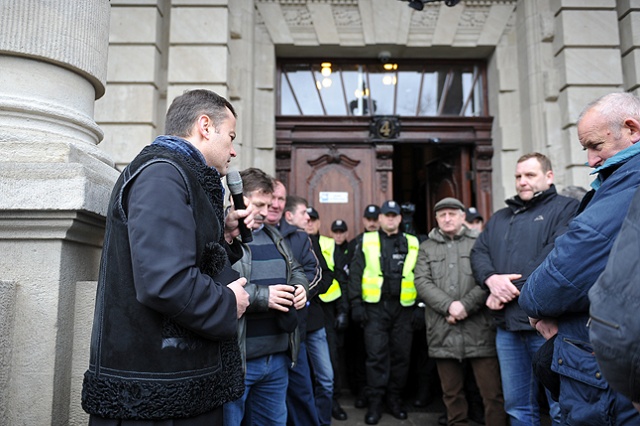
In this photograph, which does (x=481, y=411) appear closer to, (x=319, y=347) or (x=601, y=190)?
(x=319, y=347)

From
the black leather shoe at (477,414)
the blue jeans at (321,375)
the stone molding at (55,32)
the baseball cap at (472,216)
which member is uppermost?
the stone molding at (55,32)

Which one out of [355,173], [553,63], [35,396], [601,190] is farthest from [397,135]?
[35,396]

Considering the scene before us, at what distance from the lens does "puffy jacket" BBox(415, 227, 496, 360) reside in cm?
397

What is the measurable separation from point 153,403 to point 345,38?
20.3 feet

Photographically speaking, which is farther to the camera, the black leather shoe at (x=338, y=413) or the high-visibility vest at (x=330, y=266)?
the high-visibility vest at (x=330, y=266)

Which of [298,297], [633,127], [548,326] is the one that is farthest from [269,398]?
[633,127]

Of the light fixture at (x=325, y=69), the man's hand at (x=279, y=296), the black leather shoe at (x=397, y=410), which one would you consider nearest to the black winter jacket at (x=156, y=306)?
the man's hand at (x=279, y=296)

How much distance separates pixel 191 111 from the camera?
1849mm

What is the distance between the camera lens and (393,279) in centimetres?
501

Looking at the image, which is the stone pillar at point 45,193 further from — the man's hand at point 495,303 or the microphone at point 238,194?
the man's hand at point 495,303

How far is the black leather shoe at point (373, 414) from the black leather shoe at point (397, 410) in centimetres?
19

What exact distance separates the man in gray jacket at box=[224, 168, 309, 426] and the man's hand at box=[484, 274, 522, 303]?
1446 millimetres

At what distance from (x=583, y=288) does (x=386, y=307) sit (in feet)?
10.8

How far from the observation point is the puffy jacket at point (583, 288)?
1.73m
